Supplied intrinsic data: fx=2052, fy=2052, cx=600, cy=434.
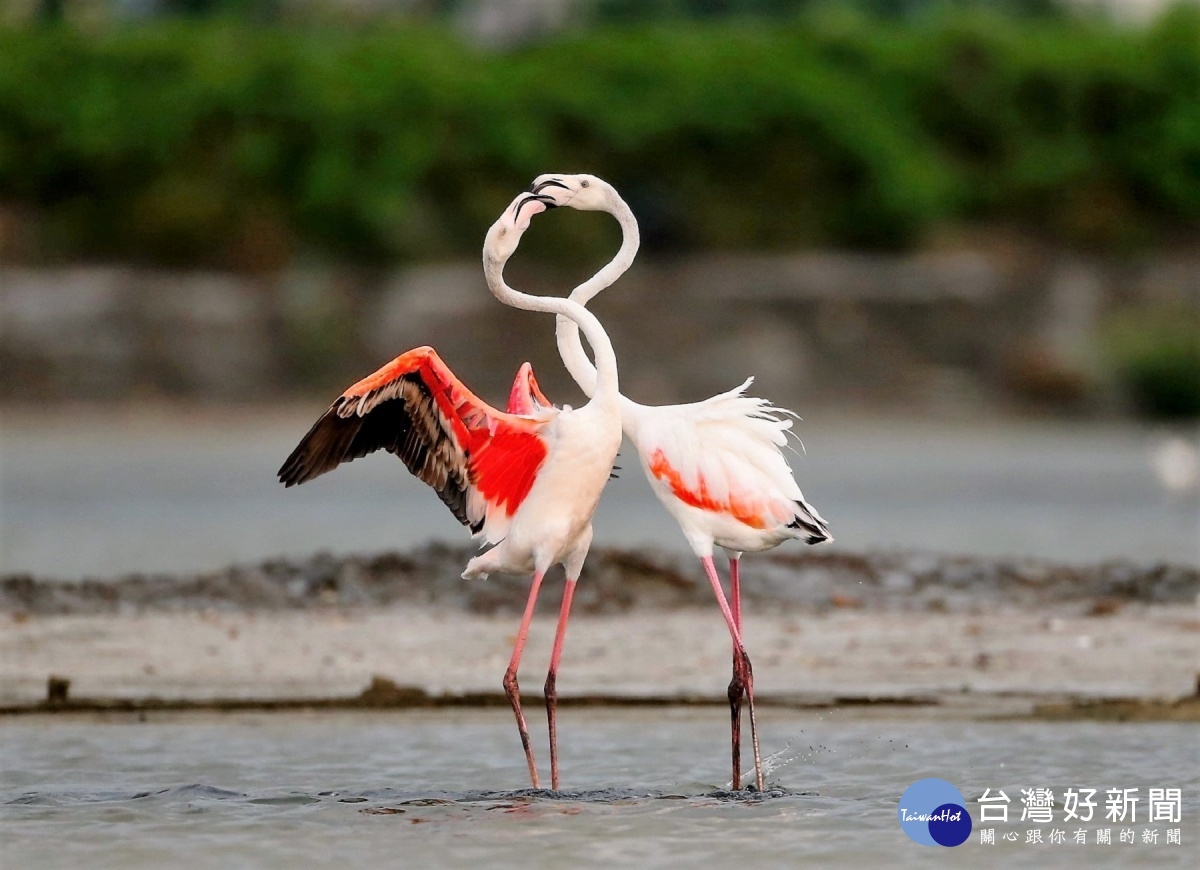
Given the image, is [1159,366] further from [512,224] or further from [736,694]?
[512,224]

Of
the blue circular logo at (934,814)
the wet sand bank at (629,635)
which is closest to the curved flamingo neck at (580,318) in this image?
the blue circular logo at (934,814)

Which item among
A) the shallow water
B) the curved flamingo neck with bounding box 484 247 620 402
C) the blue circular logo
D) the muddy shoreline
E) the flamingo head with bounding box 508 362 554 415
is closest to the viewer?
the shallow water

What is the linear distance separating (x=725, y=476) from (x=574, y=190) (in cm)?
116

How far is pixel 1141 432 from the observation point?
97.2 ft

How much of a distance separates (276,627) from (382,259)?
76.5 feet

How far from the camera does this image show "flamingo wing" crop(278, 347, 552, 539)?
7.05 meters

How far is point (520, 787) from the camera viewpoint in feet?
24.1

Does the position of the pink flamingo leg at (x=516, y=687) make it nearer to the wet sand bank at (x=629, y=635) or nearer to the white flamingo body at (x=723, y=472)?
the white flamingo body at (x=723, y=472)

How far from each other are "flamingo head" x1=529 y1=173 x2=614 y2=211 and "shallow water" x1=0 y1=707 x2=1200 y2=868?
2.08m

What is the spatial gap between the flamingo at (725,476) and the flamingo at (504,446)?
0.15 metres

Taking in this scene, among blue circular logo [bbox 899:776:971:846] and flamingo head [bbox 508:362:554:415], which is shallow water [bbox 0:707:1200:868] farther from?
flamingo head [bbox 508:362:554:415]

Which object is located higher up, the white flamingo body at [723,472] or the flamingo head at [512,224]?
the flamingo head at [512,224]

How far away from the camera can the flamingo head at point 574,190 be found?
23.6ft

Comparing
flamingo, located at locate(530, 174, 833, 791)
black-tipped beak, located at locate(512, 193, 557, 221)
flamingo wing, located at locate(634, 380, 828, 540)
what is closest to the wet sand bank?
flamingo, located at locate(530, 174, 833, 791)
